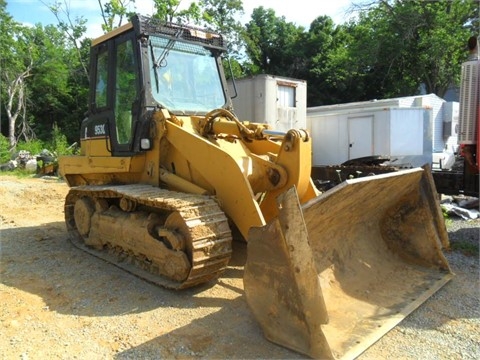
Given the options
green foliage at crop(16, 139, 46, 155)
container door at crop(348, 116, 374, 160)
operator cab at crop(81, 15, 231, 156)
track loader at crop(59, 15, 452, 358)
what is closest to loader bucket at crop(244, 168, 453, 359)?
track loader at crop(59, 15, 452, 358)

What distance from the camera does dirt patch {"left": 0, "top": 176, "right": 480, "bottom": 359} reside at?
3.08 metres

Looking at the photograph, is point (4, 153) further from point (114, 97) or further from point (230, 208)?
point (230, 208)

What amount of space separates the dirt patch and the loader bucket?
0.17m

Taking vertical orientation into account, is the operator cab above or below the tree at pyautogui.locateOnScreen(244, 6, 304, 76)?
below

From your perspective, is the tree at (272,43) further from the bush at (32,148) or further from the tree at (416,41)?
the bush at (32,148)

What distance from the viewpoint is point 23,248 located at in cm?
587

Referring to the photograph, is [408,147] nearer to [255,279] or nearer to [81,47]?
[255,279]

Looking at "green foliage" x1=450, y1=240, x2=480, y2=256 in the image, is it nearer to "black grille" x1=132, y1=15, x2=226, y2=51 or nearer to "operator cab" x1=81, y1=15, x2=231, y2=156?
"operator cab" x1=81, y1=15, x2=231, y2=156

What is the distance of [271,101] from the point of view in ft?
33.4

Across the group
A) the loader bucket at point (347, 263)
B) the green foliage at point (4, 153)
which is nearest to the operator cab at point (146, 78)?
the loader bucket at point (347, 263)

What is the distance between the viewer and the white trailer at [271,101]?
10062mm

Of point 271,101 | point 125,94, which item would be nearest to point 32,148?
point 271,101

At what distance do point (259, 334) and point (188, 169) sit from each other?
199cm

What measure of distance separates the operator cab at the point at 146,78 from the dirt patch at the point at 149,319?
62.8 inches
